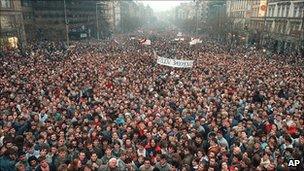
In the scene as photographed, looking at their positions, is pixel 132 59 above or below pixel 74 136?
below

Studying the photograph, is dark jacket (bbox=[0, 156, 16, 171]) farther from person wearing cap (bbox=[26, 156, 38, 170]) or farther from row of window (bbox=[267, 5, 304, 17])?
row of window (bbox=[267, 5, 304, 17])

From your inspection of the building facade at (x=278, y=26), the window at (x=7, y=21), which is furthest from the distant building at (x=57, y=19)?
the building facade at (x=278, y=26)

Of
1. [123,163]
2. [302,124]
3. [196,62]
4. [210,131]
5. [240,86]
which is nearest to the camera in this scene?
[123,163]

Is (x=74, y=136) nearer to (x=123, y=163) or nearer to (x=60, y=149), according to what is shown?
(x=60, y=149)

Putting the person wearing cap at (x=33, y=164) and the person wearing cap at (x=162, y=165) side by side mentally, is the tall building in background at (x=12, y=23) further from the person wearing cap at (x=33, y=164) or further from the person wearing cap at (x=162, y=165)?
the person wearing cap at (x=162, y=165)

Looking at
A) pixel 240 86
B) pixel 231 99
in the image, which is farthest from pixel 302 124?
pixel 240 86

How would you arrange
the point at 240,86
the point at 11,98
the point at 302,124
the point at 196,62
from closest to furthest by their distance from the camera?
the point at 302,124 < the point at 11,98 < the point at 240,86 < the point at 196,62

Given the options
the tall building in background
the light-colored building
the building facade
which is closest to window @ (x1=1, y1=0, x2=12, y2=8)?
the tall building in background
